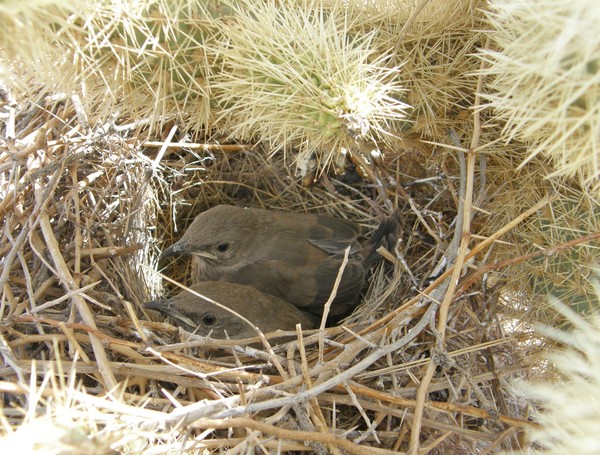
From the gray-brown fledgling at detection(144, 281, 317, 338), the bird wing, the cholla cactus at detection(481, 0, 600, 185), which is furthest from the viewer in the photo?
the bird wing

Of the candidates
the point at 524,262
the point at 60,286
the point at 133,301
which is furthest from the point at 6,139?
the point at 524,262

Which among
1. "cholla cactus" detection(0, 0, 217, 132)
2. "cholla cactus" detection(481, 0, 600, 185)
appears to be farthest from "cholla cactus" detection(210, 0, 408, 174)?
"cholla cactus" detection(481, 0, 600, 185)

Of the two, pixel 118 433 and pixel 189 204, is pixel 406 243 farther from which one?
pixel 118 433

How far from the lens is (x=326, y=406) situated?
2.59 metres

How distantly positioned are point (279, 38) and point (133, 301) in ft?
5.95

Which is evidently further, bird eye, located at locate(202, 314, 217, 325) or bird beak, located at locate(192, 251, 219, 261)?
bird beak, located at locate(192, 251, 219, 261)

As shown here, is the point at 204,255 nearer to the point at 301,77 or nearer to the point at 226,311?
the point at 226,311

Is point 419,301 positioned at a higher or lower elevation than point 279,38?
lower

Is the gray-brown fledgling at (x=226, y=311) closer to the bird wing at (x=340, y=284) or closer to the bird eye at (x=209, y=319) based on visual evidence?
the bird eye at (x=209, y=319)

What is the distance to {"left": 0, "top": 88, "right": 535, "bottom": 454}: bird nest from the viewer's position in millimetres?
2244

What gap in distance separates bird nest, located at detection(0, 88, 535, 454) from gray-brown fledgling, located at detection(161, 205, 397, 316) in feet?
0.65

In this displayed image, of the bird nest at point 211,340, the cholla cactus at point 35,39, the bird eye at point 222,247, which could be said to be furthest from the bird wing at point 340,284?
the cholla cactus at point 35,39

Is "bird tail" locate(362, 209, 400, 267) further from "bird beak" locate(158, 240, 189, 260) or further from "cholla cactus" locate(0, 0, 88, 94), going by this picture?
"cholla cactus" locate(0, 0, 88, 94)

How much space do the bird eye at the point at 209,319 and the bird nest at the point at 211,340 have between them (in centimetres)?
23
